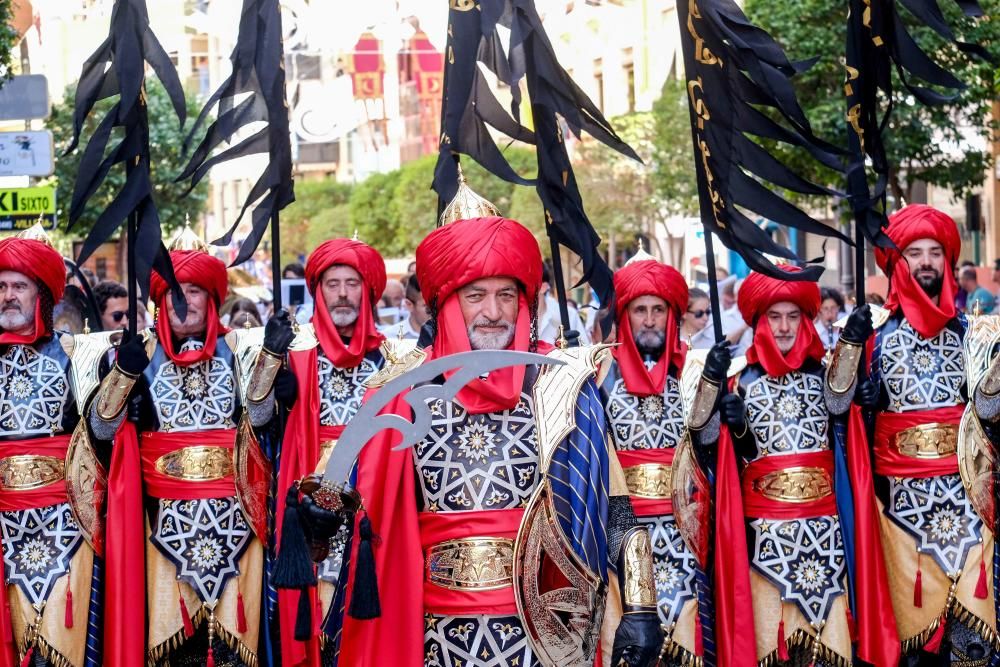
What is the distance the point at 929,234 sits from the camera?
7.93 meters

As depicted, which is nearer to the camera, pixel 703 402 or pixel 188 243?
pixel 703 402

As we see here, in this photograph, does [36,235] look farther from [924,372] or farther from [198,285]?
[924,372]

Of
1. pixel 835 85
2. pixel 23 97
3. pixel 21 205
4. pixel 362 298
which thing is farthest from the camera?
pixel 835 85

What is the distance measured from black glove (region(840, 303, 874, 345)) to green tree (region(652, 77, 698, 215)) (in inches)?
999

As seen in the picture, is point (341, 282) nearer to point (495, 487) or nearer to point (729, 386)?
point (729, 386)

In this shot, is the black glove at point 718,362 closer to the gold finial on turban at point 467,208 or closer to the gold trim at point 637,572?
the gold finial on turban at point 467,208

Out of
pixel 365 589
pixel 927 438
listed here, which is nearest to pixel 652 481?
pixel 927 438

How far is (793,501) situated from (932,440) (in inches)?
25.7

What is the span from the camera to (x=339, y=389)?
7.82 metres

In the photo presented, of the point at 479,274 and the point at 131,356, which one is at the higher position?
the point at 479,274

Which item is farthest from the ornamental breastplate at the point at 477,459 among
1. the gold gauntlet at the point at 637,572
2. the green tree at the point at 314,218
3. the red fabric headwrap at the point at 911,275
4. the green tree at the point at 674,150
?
the green tree at the point at 314,218

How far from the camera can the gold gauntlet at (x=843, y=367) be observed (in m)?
7.51

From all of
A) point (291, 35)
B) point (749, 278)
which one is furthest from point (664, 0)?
point (749, 278)

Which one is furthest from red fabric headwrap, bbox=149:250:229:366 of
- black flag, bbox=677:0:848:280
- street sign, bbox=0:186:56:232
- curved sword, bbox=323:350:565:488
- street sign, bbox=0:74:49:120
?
street sign, bbox=0:186:56:232
